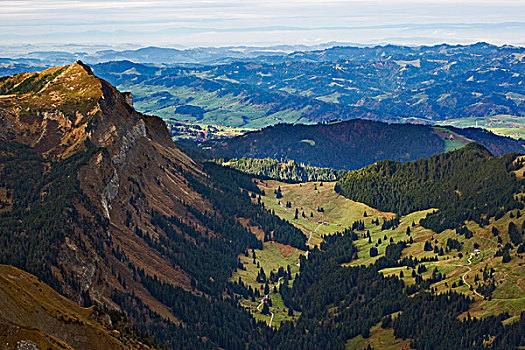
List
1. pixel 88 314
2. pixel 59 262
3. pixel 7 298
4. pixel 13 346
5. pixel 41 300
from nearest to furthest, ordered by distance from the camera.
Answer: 1. pixel 13 346
2. pixel 7 298
3. pixel 41 300
4. pixel 88 314
5. pixel 59 262

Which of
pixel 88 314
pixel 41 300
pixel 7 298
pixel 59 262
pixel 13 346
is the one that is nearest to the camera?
pixel 13 346

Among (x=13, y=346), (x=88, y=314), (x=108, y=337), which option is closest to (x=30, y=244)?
(x=88, y=314)

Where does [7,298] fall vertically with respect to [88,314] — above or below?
above

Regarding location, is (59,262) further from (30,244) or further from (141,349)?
(141,349)

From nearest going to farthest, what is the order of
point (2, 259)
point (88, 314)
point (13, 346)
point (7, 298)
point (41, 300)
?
point (13, 346) < point (7, 298) < point (41, 300) < point (88, 314) < point (2, 259)

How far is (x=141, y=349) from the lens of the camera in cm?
15775

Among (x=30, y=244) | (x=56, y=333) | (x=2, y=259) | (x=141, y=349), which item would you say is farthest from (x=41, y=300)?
(x=30, y=244)

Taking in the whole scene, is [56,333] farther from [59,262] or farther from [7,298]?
[59,262]

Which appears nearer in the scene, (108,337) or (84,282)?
(108,337)

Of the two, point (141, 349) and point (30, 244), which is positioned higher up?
point (30, 244)

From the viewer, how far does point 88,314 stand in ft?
514

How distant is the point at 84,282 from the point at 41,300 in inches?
2195

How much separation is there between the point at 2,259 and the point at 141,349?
55.7m

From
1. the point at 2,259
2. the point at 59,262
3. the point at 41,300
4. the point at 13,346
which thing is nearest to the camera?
the point at 13,346
